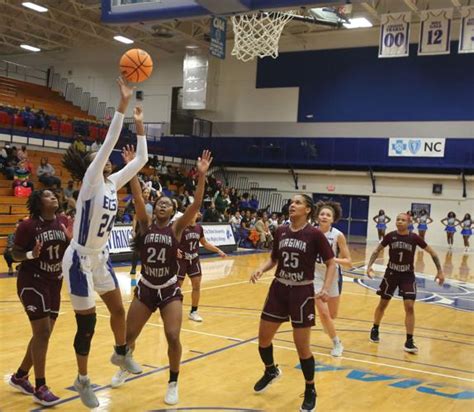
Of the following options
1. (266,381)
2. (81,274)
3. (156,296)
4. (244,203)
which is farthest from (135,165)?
(244,203)

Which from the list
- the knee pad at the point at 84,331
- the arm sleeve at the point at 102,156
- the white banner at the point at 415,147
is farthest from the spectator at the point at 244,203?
the arm sleeve at the point at 102,156

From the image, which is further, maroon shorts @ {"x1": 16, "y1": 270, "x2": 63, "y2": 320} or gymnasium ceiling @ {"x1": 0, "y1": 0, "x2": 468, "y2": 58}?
gymnasium ceiling @ {"x1": 0, "y1": 0, "x2": 468, "y2": 58}

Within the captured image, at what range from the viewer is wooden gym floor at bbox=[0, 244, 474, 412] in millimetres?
5098

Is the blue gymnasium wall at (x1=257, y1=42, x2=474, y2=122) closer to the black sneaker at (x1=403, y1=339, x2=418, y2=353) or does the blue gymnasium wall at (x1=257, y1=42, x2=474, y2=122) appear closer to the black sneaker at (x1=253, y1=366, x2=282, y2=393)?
the black sneaker at (x1=403, y1=339, x2=418, y2=353)

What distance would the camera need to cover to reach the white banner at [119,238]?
13938 millimetres

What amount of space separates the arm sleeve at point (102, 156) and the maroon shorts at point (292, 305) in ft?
6.25

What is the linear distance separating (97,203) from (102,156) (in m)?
0.35

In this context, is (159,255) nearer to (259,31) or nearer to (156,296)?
(156,296)

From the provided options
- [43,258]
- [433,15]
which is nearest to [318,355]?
[43,258]

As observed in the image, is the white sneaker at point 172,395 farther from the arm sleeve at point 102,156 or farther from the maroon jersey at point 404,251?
the maroon jersey at point 404,251

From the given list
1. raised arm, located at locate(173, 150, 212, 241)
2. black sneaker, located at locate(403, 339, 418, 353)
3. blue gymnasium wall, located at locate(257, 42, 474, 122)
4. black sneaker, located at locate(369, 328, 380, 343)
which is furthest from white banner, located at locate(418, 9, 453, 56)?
raised arm, located at locate(173, 150, 212, 241)

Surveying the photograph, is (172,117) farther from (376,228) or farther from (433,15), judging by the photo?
(433,15)

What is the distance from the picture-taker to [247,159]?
29.8m

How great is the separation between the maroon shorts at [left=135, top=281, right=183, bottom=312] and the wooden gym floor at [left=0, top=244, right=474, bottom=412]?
0.83 metres
